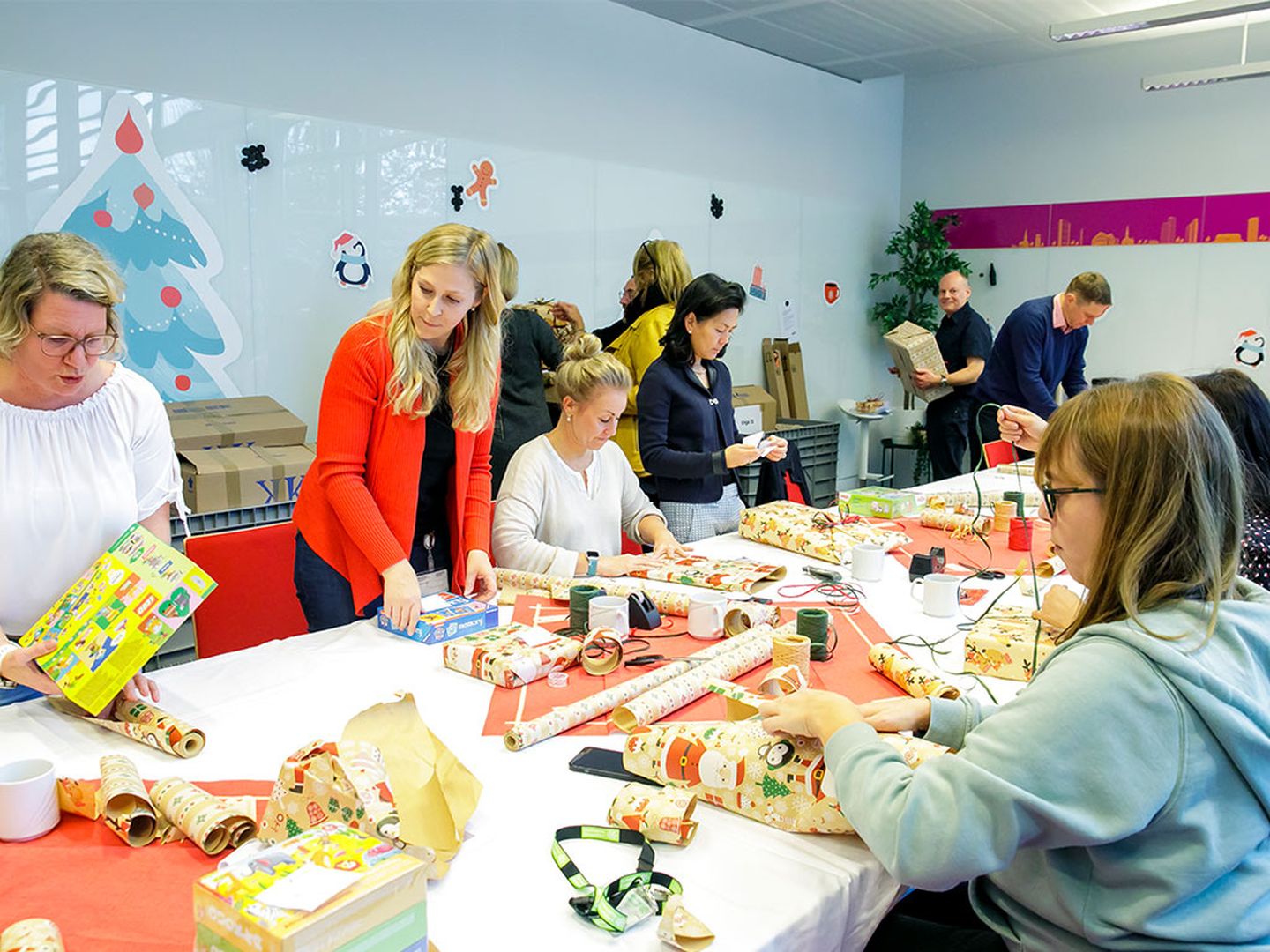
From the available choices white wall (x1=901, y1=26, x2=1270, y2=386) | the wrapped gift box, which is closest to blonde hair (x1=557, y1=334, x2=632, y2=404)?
the wrapped gift box

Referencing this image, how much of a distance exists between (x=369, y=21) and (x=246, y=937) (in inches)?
171

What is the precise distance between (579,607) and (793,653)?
19.5 inches

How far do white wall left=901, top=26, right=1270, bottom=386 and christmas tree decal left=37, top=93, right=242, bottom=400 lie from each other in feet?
19.5

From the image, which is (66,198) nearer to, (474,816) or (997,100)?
(474,816)

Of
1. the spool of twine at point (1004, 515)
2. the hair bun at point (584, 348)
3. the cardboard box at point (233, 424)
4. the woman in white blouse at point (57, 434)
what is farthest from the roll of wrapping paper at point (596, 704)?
the cardboard box at point (233, 424)

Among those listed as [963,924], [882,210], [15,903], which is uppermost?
[882,210]

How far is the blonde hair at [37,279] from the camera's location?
1.79m

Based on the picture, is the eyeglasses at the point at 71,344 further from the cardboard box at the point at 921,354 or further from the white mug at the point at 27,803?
the cardboard box at the point at 921,354

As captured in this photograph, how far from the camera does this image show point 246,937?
976 mm

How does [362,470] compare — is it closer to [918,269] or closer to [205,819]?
[205,819]

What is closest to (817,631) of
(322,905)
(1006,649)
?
(1006,649)

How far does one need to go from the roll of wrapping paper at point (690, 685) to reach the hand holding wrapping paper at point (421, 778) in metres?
0.37

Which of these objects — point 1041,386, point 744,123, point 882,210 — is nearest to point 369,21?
point 744,123

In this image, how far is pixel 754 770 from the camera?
4.85 feet
